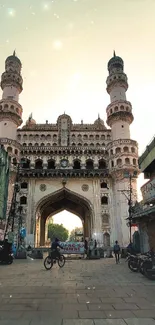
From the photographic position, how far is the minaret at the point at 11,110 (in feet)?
101

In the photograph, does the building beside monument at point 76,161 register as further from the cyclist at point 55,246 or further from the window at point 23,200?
the cyclist at point 55,246

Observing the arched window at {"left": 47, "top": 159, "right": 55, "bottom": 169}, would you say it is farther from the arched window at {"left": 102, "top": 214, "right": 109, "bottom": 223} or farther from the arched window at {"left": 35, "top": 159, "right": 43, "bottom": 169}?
the arched window at {"left": 102, "top": 214, "right": 109, "bottom": 223}

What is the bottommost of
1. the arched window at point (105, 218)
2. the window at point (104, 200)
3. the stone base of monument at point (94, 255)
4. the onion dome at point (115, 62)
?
the stone base of monument at point (94, 255)

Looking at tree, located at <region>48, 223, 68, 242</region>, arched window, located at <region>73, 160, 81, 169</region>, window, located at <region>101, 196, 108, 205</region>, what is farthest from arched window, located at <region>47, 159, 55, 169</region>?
tree, located at <region>48, 223, 68, 242</region>

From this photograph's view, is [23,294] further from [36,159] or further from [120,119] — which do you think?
[120,119]

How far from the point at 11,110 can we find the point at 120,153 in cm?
1727

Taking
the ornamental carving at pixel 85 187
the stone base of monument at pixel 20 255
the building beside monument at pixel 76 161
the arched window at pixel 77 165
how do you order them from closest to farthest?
the stone base of monument at pixel 20 255 → the building beside monument at pixel 76 161 → the ornamental carving at pixel 85 187 → the arched window at pixel 77 165

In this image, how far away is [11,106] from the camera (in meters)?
33.9

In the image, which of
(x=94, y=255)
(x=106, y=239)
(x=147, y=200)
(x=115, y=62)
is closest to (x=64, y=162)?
(x=106, y=239)

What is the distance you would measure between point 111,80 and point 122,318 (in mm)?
36542

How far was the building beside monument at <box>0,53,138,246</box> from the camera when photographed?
30250mm

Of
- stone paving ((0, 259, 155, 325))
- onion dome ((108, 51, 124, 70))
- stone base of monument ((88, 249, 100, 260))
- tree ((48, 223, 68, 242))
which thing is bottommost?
tree ((48, 223, 68, 242))

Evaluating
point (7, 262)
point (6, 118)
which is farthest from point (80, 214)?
point (7, 262)

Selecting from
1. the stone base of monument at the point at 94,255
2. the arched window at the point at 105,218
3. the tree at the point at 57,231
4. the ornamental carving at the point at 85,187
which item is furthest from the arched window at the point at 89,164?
the tree at the point at 57,231
